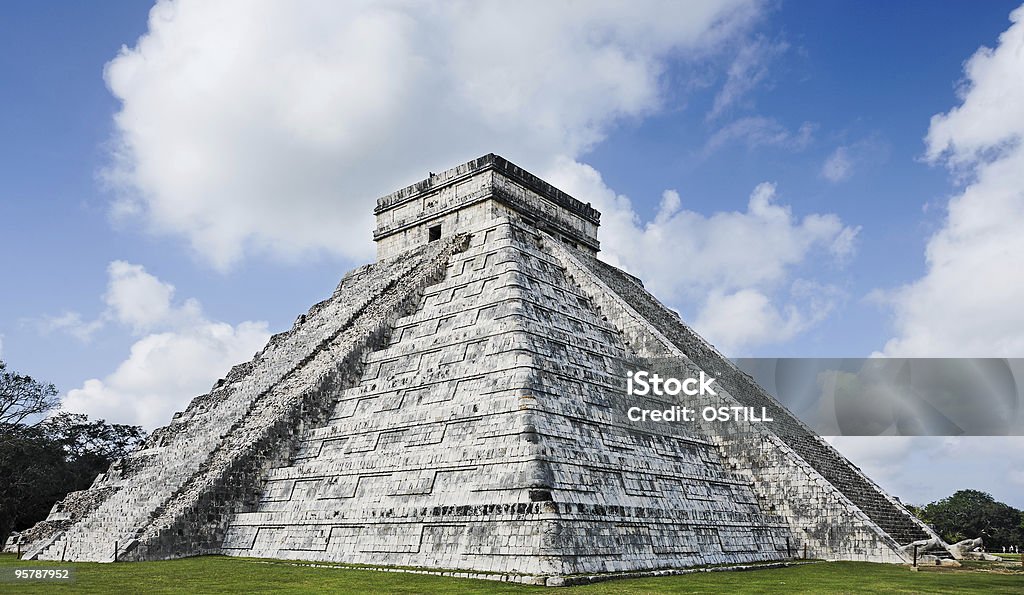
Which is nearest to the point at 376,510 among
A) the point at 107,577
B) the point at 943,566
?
the point at 107,577

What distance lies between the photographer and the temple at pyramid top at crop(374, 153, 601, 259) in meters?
21.6

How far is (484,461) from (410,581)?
239 centimetres

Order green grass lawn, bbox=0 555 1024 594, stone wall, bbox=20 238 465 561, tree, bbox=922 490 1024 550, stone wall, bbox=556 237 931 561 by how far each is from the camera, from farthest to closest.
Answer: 1. tree, bbox=922 490 1024 550
2. stone wall, bbox=556 237 931 561
3. stone wall, bbox=20 238 465 561
4. green grass lawn, bbox=0 555 1024 594

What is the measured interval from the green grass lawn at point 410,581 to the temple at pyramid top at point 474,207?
1151 cm

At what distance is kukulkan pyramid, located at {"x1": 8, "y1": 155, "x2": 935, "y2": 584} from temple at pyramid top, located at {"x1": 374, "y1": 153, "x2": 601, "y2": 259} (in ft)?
8.09

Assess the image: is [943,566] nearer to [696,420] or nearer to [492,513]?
[696,420]

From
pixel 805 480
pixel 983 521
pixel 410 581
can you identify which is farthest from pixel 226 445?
pixel 983 521

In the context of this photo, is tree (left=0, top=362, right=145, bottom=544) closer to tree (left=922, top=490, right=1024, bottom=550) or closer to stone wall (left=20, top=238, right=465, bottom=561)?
stone wall (left=20, top=238, right=465, bottom=561)

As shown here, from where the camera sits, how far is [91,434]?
32.7m

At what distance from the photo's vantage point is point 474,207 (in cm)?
2173

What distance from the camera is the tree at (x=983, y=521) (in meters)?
38.8
